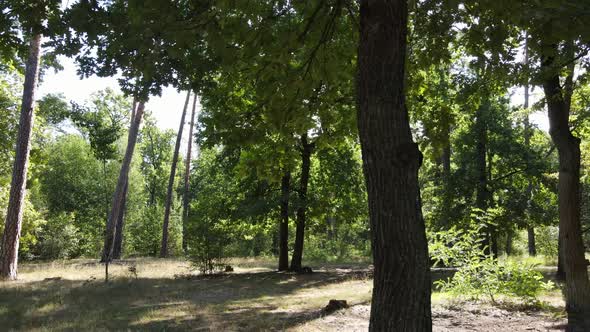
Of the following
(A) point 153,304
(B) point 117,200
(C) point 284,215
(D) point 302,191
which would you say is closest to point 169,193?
(B) point 117,200

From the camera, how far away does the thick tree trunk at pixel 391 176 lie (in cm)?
347

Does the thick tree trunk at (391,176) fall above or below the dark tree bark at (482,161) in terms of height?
below

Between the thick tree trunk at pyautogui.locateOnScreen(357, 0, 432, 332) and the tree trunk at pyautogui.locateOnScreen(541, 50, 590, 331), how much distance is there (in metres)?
5.05

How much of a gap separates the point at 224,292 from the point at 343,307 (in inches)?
186

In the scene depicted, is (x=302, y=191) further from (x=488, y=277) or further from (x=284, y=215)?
(x=488, y=277)

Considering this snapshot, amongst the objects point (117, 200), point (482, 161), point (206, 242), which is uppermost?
point (482, 161)

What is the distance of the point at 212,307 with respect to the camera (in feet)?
31.7

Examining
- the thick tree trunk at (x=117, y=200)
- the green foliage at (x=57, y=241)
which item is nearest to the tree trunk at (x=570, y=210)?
the thick tree trunk at (x=117, y=200)

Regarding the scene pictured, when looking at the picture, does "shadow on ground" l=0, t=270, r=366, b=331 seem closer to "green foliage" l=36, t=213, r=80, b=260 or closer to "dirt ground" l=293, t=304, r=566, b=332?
"dirt ground" l=293, t=304, r=566, b=332

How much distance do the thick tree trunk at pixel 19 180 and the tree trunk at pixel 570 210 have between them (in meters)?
13.8

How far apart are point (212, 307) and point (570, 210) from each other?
715 cm

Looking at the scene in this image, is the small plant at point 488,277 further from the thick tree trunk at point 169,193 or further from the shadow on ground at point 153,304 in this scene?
the thick tree trunk at point 169,193

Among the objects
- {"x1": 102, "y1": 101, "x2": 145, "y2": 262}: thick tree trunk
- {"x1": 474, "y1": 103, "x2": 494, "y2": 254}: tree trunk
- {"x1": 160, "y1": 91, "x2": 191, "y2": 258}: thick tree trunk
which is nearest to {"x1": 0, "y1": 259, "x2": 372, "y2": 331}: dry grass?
{"x1": 102, "y1": 101, "x2": 145, "y2": 262}: thick tree trunk

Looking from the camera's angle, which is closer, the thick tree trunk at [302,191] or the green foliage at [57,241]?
the thick tree trunk at [302,191]
